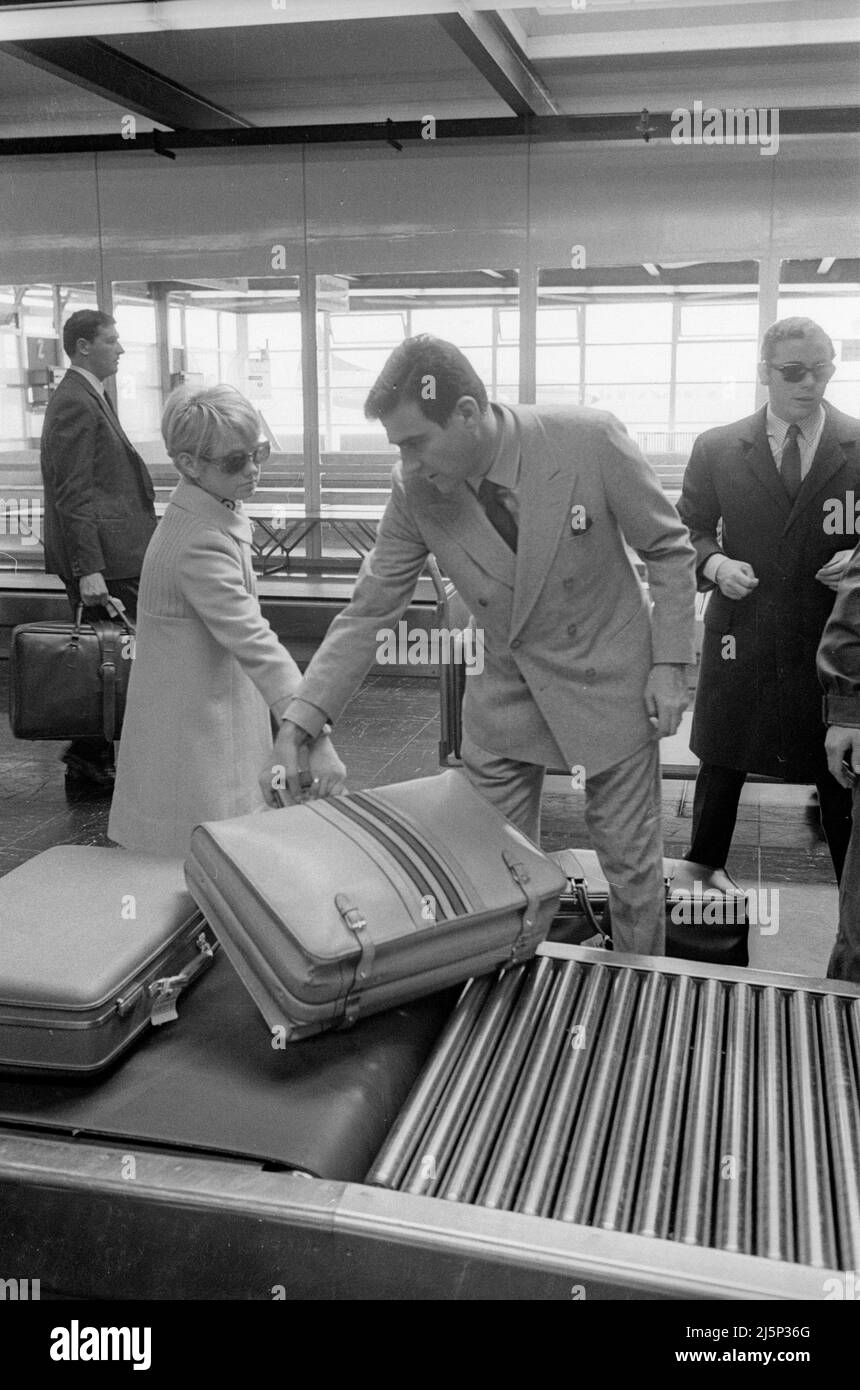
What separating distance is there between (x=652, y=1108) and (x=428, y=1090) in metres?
0.27

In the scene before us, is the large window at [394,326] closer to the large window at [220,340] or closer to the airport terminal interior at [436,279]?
the airport terminal interior at [436,279]

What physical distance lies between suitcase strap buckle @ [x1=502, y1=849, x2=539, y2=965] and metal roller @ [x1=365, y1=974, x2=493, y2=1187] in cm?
8

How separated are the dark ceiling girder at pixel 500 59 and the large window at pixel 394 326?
3.99 feet

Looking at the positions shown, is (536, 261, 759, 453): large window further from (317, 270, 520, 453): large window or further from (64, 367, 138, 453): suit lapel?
(64, 367, 138, 453): suit lapel

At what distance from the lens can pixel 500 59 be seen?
7.49 meters

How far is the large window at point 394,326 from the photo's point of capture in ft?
31.0

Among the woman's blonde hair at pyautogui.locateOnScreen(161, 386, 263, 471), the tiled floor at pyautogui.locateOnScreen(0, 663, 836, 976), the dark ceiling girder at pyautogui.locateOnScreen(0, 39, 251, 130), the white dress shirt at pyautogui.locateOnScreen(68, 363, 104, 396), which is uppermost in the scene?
the dark ceiling girder at pyautogui.locateOnScreen(0, 39, 251, 130)

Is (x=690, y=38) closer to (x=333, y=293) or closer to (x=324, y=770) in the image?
(x=333, y=293)

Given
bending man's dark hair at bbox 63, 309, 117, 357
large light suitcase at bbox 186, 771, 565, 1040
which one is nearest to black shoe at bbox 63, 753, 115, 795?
bending man's dark hair at bbox 63, 309, 117, 357

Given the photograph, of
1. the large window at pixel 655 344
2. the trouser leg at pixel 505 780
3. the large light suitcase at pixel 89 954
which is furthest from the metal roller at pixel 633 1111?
the large window at pixel 655 344

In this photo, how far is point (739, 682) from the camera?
3.88 metres

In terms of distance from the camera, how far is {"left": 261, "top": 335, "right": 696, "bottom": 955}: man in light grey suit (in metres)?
2.30
